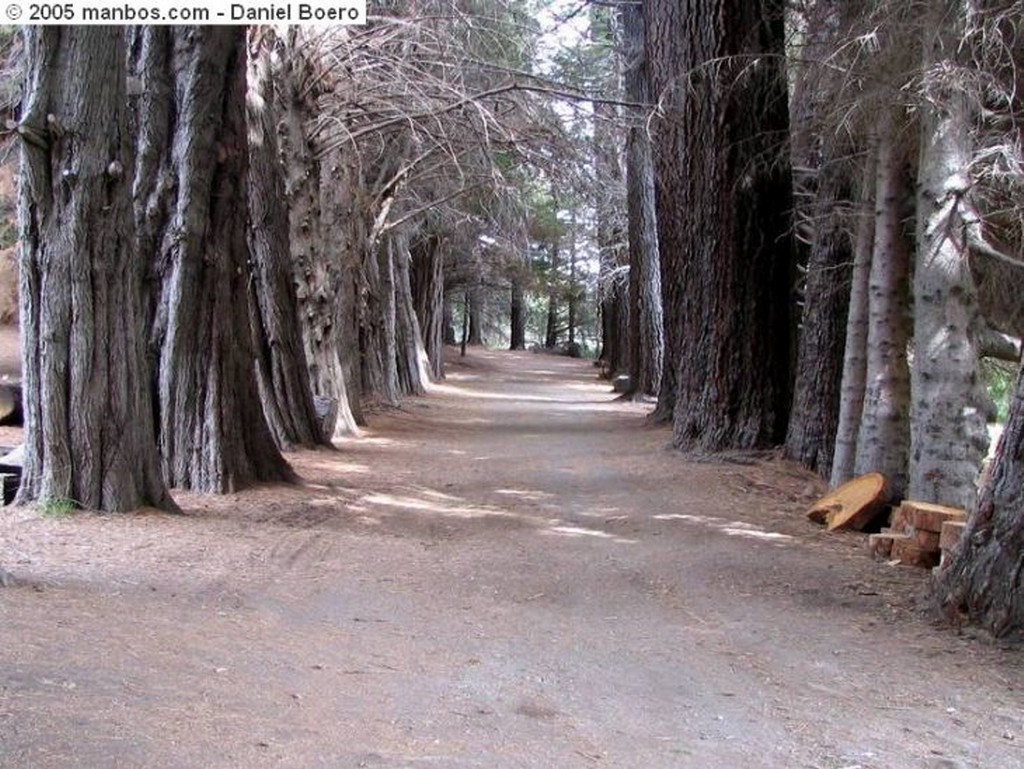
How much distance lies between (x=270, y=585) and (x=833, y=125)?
5955 mm

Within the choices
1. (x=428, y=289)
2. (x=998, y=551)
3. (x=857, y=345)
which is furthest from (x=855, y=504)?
(x=428, y=289)

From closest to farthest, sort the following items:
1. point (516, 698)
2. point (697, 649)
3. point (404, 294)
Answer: point (516, 698) → point (697, 649) → point (404, 294)

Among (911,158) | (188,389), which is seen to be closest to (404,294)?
(188,389)

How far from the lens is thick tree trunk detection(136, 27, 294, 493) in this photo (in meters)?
9.39

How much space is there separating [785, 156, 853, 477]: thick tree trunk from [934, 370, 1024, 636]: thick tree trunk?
5310 mm

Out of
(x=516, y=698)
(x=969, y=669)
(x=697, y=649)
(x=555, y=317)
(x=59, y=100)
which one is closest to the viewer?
(x=516, y=698)

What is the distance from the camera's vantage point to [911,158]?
28.8ft

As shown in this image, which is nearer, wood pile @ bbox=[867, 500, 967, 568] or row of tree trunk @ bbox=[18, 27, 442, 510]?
wood pile @ bbox=[867, 500, 967, 568]

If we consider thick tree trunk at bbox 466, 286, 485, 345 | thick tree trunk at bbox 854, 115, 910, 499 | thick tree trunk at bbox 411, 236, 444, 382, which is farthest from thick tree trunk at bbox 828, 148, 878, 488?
thick tree trunk at bbox 466, 286, 485, 345

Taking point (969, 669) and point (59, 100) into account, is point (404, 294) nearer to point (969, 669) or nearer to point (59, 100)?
point (59, 100)

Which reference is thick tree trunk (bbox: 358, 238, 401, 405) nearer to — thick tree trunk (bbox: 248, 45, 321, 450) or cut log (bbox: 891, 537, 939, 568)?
thick tree trunk (bbox: 248, 45, 321, 450)

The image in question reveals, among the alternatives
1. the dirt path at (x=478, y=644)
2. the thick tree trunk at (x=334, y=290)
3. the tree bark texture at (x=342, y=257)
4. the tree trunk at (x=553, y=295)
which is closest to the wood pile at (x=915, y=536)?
the dirt path at (x=478, y=644)

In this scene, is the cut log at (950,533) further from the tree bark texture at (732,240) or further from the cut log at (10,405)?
the cut log at (10,405)

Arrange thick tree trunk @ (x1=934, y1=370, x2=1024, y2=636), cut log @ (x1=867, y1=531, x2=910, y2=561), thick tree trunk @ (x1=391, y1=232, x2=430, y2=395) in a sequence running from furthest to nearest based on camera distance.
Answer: thick tree trunk @ (x1=391, y1=232, x2=430, y2=395) < cut log @ (x1=867, y1=531, x2=910, y2=561) < thick tree trunk @ (x1=934, y1=370, x2=1024, y2=636)
